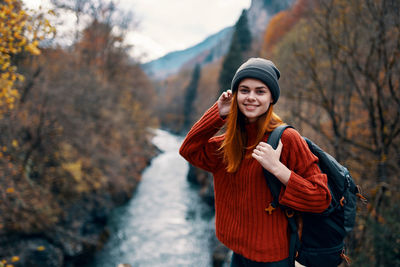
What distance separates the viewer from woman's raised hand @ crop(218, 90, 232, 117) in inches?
62.7

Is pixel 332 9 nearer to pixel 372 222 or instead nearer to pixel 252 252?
pixel 372 222

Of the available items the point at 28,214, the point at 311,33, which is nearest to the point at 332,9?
the point at 311,33

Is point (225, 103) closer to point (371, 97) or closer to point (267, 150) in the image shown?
point (267, 150)

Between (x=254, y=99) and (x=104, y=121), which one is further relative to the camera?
(x=104, y=121)

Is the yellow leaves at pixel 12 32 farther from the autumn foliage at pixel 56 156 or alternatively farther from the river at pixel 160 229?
the river at pixel 160 229

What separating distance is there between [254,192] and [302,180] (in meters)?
0.30

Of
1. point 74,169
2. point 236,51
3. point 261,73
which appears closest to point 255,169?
point 261,73

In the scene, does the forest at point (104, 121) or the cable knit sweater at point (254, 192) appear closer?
the cable knit sweater at point (254, 192)

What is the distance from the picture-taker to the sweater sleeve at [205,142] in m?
1.60

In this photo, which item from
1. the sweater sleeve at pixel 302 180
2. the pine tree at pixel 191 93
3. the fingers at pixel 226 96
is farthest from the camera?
the pine tree at pixel 191 93

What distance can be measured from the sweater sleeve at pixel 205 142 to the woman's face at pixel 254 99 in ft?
0.68

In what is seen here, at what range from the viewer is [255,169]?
1448 millimetres

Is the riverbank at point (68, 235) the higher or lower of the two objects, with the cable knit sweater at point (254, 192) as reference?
lower

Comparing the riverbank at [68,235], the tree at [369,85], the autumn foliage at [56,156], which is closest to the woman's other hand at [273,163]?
the autumn foliage at [56,156]
